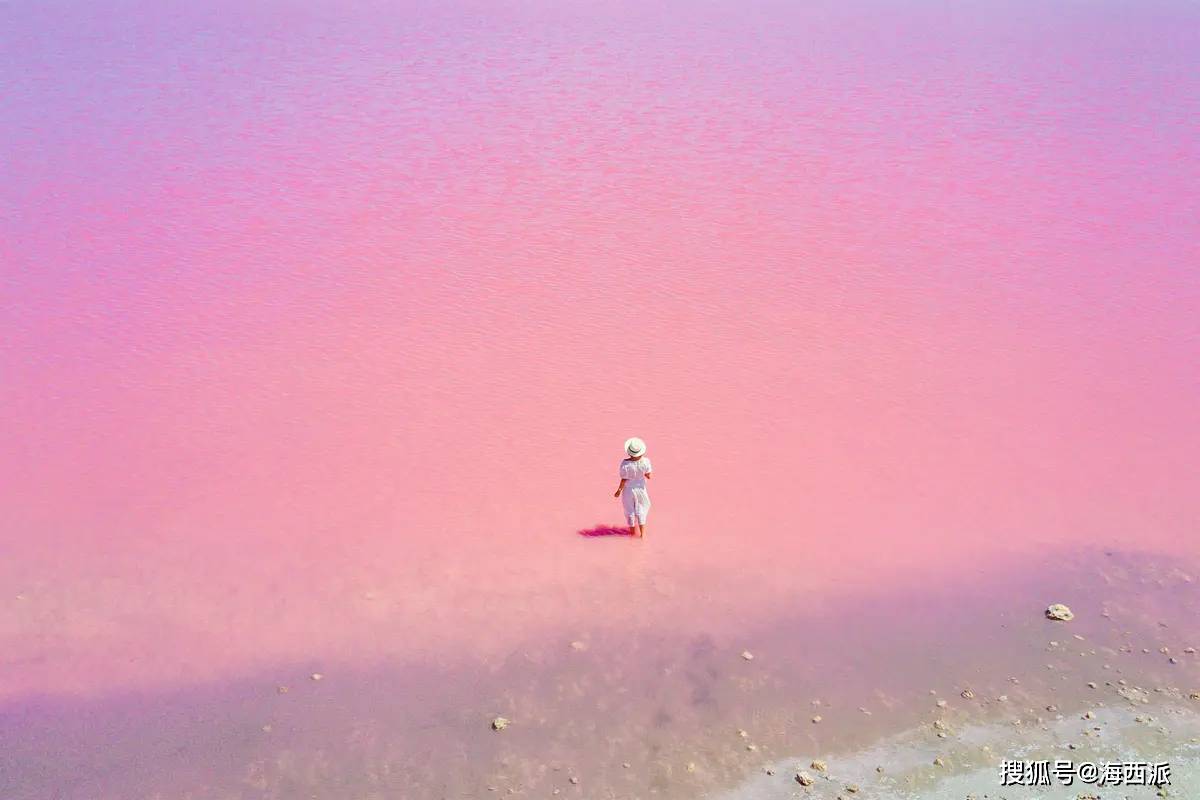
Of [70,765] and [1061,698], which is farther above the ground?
[1061,698]

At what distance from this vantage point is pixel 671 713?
6062 millimetres

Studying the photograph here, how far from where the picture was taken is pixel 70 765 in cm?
582

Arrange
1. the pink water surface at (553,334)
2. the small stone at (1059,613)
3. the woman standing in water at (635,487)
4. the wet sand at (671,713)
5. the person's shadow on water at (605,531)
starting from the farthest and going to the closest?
the person's shadow on water at (605,531) → the pink water surface at (553,334) → the woman standing in water at (635,487) → the small stone at (1059,613) → the wet sand at (671,713)

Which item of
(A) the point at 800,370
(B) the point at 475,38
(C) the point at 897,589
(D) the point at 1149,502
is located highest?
(B) the point at 475,38

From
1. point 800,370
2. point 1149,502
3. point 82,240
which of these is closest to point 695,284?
point 800,370

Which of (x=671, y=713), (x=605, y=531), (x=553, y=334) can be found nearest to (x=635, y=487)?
(x=605, y=531)

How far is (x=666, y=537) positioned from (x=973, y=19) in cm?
1591

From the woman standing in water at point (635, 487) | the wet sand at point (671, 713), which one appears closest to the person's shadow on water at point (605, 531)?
the woman standing in water at point (635, 487)

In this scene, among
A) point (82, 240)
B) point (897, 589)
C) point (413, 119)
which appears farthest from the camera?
point (413, 119)

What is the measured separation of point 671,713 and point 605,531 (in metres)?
1.86

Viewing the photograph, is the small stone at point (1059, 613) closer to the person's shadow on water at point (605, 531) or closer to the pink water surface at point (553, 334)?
the pink water surface at point (553, 334)

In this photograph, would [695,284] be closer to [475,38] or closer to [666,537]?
[666,537]

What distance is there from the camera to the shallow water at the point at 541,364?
265 inches

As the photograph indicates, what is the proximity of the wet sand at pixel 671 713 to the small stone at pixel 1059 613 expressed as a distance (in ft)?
0.14
